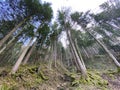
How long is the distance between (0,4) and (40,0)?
4.19 m

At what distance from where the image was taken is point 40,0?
12.9m

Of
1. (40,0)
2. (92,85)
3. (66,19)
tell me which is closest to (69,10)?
(66,19)

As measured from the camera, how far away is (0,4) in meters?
11.9

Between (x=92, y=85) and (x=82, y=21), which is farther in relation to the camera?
(x=82, y=21)

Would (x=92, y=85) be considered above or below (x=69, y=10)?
below

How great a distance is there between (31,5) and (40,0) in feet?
4.36

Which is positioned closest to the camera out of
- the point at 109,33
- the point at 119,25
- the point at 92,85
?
the point at 92,85

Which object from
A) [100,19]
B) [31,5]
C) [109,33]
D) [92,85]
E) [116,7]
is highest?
[31,5]

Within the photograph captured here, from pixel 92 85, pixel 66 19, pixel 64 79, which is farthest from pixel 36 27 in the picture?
pixel 92 85

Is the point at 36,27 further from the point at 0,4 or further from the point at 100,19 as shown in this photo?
the point at 100,19

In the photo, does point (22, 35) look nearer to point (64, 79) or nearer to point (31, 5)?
point (31, 5)

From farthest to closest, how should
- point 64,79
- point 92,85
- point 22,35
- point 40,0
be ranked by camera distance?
point 22,35
point 40,0
point 64,79
point 92,85

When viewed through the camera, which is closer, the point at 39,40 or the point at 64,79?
the point at 64,79

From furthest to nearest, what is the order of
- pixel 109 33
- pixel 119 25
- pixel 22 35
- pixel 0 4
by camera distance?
pixel 109 33
pixel 119 25
pixel 22 35
pixel 0 4
